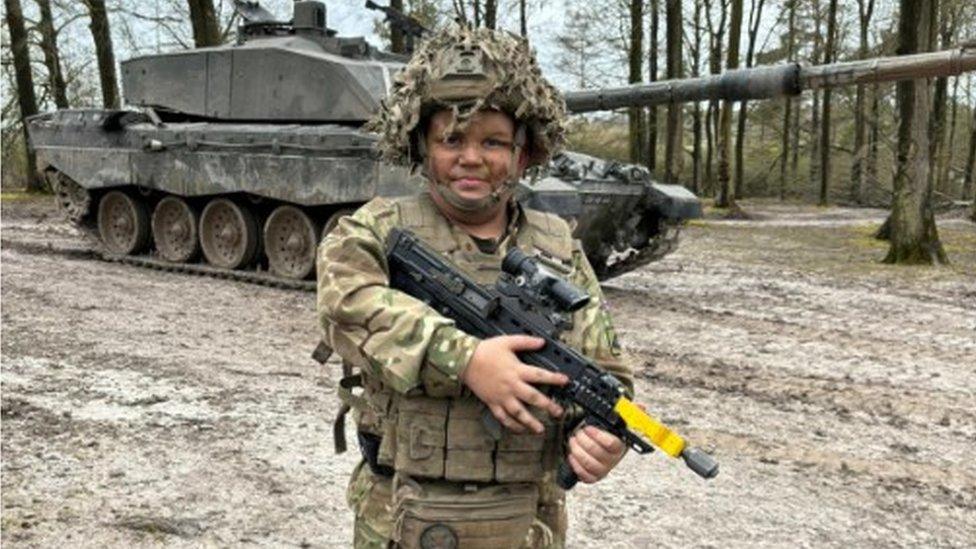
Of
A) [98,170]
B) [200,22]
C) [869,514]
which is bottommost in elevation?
[869,514]

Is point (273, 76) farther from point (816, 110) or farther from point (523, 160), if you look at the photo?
point (816, 110)

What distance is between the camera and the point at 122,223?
41.7ft

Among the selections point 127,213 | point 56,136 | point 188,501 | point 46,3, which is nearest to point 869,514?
point 188,501

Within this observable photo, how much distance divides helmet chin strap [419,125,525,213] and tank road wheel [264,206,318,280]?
8.58 metres

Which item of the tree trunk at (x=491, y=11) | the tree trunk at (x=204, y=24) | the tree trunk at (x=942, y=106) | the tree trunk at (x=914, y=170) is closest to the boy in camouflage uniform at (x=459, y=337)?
the tree trunk at (x=914, y=170)

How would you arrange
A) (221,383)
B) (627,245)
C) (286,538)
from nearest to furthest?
(286,538)
(221,383)
(627,245)

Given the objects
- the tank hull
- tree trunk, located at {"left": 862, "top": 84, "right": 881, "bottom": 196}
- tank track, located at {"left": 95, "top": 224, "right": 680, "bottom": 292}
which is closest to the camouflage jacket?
the tank hull

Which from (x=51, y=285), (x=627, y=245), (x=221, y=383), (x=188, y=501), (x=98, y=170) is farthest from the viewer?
(x=98, y=170)

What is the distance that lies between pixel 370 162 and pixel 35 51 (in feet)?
73.9

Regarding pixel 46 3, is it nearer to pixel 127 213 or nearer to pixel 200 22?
pixel 200 22

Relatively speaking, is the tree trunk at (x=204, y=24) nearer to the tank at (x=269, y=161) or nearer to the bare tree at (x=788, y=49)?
the tank at (x=269, y=161)

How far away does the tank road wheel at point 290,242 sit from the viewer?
1056 centimetres

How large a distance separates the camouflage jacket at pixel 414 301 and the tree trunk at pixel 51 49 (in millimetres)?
24442

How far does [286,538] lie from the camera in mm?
3775
